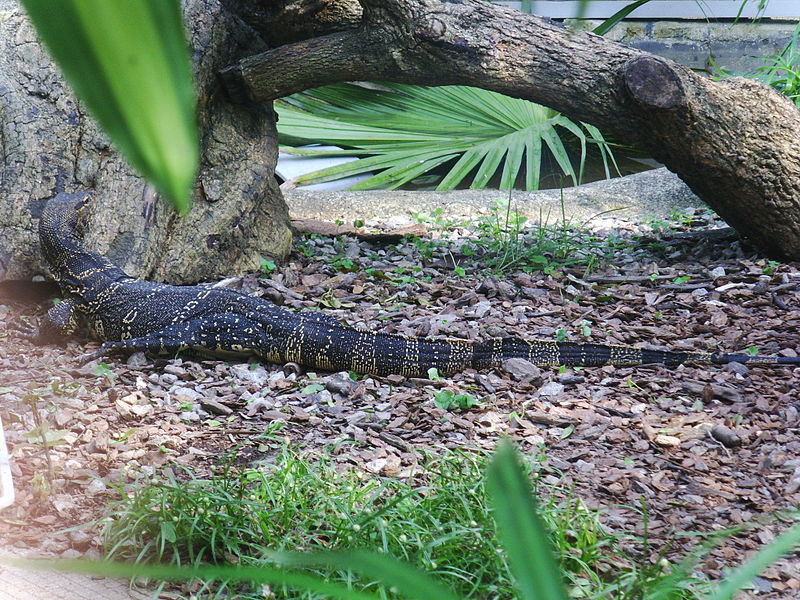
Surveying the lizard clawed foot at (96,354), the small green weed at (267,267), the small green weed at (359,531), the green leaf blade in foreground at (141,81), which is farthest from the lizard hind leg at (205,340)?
the green leaf blade in foreground at (141,81)

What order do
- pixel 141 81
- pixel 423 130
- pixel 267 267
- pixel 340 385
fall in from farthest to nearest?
pixel 423 130, pixel 267 267, pixel 340 385, pixel 141 81

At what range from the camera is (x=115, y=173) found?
14.8 ft

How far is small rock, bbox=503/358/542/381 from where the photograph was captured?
11.7 ft

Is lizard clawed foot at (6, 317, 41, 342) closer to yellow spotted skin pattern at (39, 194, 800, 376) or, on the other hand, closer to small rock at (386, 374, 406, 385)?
yellow spotted skin pattern at (39, 194, 800, 376)

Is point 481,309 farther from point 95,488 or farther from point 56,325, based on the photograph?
point 95,488

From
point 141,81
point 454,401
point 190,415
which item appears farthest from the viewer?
point 454,401

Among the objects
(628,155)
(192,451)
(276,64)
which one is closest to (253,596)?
(192,451)

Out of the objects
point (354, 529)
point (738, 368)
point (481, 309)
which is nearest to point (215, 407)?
point (354, 529)

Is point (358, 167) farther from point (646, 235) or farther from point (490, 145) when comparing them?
point (646, 235)

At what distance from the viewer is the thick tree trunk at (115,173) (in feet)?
14.7

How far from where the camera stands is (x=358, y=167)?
7.47 m

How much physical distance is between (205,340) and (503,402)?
1601 mm

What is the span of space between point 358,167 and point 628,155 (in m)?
3.13

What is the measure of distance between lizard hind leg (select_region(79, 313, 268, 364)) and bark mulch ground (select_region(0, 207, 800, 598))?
0.28 ft
